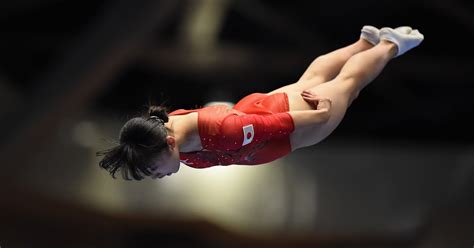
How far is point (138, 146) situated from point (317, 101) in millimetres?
1084

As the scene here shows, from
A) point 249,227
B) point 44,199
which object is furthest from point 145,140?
point 249,227

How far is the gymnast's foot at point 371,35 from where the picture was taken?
4727mm

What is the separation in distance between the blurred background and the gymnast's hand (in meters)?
3.13

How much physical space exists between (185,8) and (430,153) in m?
4.27

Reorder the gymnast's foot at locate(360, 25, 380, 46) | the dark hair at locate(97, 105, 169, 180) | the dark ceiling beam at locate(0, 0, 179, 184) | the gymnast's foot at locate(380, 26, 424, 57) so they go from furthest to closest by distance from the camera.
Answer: the dark ceiling beam at locate(0, 0, 179, 184), the gymnast's foot at locate(360, 25, 380, 46), the gymnast's foot at locate(380, 26, 424, 57), the dark hair at locate(97, 105, 169, 180)

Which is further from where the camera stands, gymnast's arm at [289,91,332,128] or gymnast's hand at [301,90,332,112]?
gymnast's hand at [301,90,332,112]

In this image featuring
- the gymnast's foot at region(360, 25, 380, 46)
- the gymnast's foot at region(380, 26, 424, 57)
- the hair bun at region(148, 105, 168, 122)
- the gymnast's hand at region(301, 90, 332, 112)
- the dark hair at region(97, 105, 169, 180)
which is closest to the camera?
the dark hair at region(97, 105, 169, 180)

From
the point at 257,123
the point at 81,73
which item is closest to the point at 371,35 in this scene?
the point at 257,123

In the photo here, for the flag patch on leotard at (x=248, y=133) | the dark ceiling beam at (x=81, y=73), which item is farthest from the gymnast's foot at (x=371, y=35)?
the dark ceiling beam at (x=81, y=73)

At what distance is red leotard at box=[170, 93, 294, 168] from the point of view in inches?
158

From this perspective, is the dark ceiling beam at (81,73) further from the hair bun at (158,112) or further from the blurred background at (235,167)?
the hair bun at (158,112)

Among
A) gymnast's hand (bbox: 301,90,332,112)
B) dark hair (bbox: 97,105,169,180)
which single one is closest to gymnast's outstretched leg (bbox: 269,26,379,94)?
gymnast's hand (bbox: 301,90,332,112)

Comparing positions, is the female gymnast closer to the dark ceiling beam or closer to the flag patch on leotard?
the flag patch on leotard

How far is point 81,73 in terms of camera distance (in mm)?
7242
